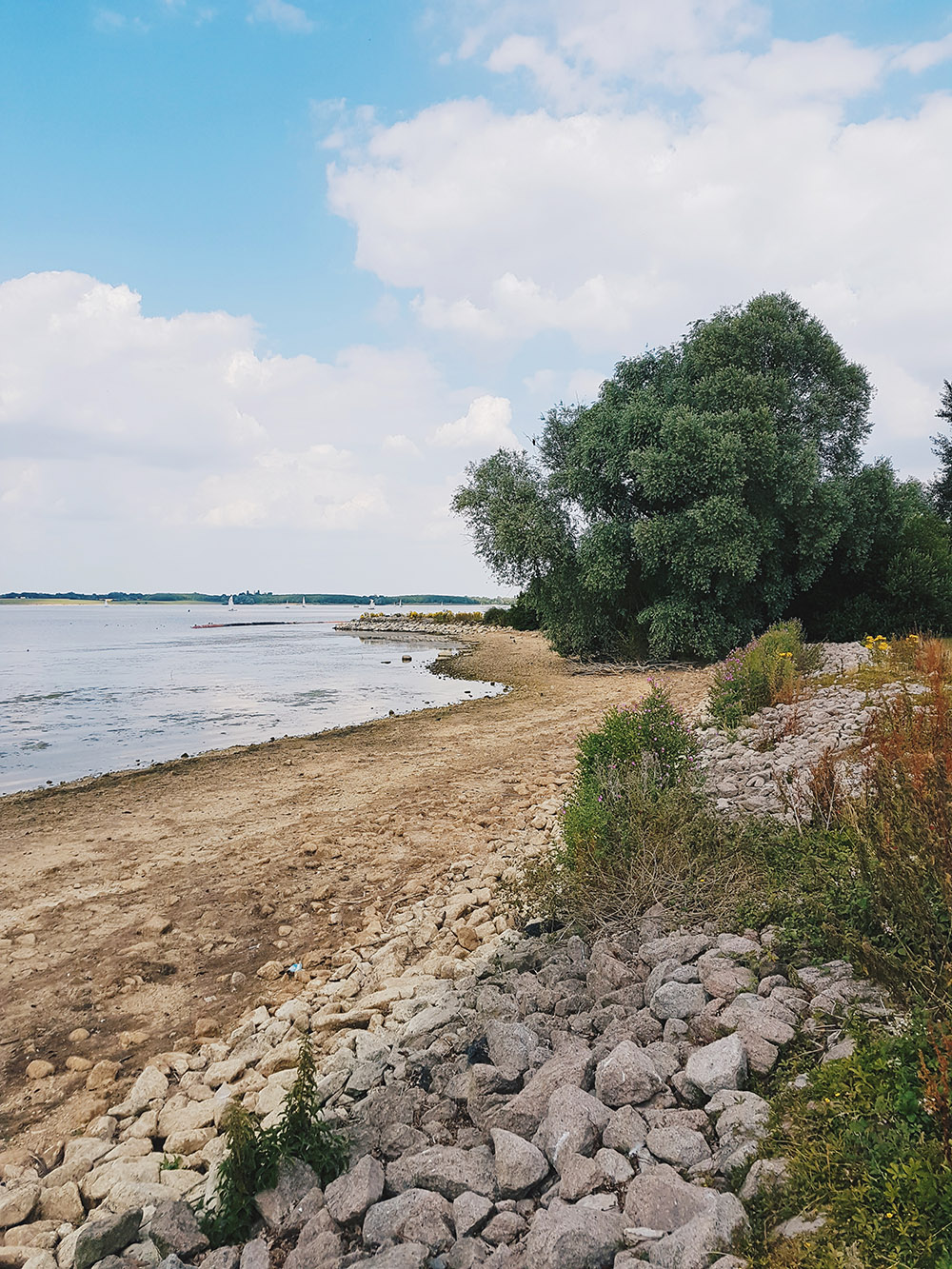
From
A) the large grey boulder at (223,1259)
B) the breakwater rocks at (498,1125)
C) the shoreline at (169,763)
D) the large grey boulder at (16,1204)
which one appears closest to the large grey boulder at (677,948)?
the breakwater rocks at (498,1125)

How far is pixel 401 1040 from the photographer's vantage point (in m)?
3.57

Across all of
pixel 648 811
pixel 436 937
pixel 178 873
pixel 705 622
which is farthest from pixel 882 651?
pixel 178 873

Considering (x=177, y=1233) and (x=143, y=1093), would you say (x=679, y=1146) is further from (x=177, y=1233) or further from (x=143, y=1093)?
(x=143, y=1093)

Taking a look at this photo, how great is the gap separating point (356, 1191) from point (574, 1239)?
83cm

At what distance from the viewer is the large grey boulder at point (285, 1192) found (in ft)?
8.13

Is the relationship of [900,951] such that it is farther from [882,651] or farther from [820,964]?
[882,651]

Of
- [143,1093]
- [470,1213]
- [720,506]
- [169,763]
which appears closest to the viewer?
[470,1213]

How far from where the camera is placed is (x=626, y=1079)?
2.68 meters

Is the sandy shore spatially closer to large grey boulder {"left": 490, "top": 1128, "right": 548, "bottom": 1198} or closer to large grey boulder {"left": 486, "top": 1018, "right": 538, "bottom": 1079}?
large grey boulder {"left": 486, "top": 1018, "right": 538, "bottom": 1079}

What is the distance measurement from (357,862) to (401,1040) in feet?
10.4

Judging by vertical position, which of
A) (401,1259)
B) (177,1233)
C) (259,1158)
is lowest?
(177,1233)

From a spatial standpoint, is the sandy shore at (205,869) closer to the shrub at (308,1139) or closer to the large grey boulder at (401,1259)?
the shrub at (308,1139)

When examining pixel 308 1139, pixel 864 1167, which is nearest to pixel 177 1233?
pixel 308 1139

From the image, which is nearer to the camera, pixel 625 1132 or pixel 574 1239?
pixel 574 1239
